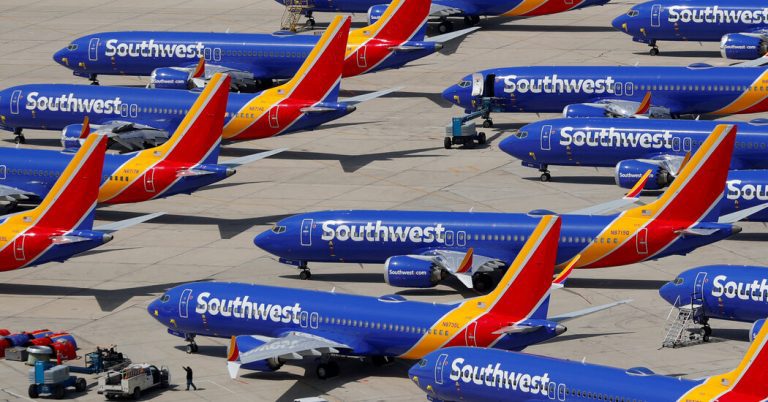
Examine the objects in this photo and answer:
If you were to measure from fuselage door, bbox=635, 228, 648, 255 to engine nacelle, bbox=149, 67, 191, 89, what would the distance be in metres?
49.3

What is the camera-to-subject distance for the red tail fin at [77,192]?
98.6 m

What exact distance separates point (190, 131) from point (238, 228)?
20.2 feet

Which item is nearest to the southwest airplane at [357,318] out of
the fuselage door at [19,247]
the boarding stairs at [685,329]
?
the boarding stairs at [685,329]

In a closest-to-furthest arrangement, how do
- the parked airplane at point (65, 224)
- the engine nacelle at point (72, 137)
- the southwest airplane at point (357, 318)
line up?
the southwest airplane at point (357, 318), the parked airplane at point (65, 224), the engine nacelle at point (72, 137)

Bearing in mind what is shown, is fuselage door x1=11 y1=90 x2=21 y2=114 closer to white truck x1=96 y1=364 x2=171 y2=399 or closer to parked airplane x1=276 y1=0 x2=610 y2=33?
parked airplane x1=276 y1=0 x2=610 y2=33

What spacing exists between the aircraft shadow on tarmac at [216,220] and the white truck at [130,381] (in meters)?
24.6

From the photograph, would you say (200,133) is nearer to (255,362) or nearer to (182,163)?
(182,163)

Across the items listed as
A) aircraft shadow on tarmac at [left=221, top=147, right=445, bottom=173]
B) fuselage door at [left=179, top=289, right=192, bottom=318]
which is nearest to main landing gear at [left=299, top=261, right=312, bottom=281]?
fuselage door at [left=179, top=289, right=192, bottom=318]

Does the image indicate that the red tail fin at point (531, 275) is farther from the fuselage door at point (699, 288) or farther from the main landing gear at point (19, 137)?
the main landing gear at point (19, 137)

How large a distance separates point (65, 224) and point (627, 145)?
122 feet

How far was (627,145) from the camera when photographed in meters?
120

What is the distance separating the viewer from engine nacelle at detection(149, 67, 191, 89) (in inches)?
5502

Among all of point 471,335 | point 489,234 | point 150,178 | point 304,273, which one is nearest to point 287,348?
point 471,335

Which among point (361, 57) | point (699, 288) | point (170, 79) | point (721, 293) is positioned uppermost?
point (361, 57)
